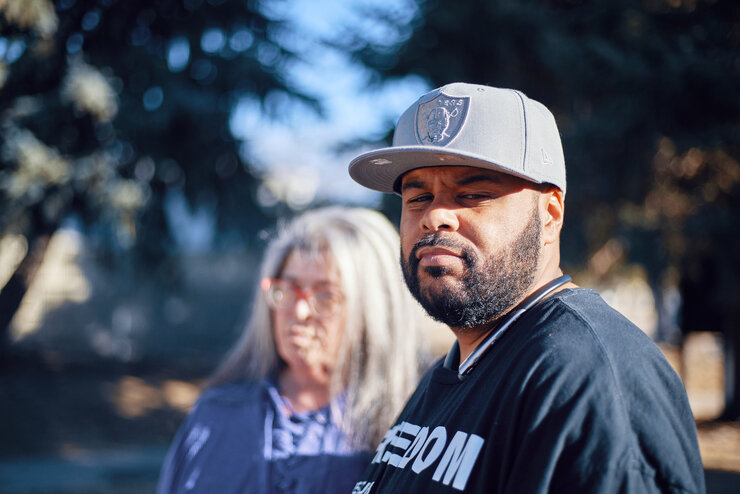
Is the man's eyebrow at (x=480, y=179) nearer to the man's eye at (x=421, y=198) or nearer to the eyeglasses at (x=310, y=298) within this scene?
the man's eye at (x=421, y=198)

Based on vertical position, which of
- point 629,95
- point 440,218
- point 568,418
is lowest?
point 568,418

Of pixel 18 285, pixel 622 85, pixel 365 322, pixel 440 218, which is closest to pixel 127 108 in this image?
pixel 18 285

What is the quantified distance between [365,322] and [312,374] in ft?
1.04

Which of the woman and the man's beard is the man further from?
the woman

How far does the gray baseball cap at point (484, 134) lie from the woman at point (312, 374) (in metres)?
1.07

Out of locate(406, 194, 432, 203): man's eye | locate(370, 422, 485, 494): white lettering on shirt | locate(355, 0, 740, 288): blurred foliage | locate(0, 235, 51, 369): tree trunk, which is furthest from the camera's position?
locate(0, 235, 51, 369): tree trunk

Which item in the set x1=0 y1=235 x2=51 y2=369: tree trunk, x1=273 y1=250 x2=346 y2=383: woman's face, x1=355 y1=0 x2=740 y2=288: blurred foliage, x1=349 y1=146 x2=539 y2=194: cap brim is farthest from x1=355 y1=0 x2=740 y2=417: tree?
x1=0 y1=235 x2=51 y2=369: tree trunk

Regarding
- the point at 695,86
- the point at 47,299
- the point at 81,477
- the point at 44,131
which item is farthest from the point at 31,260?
the point at 695,86

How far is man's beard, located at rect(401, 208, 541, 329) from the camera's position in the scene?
1388 millimetres

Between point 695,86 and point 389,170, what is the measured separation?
237 inches

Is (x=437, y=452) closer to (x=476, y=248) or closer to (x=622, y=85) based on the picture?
(x=476, y=248)

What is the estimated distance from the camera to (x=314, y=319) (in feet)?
8.33

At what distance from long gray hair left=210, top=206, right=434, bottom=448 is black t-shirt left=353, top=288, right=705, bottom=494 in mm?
1178

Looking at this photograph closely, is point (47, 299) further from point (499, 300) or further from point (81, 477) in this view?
point (499, 300)
